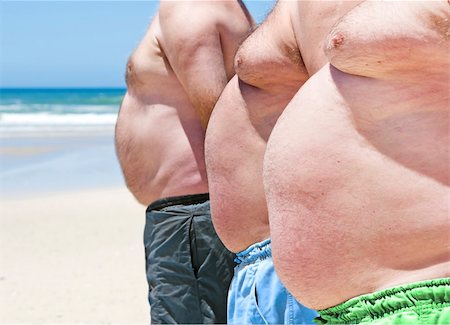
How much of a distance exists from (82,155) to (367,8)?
1139 cm

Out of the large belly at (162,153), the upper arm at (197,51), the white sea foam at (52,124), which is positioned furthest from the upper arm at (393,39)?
the white sea foam at (52,124)

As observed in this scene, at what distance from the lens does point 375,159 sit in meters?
1.44

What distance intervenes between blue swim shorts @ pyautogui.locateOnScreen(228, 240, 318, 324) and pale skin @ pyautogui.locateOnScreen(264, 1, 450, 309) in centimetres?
43

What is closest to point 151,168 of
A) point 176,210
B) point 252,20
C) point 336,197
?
point 176,210

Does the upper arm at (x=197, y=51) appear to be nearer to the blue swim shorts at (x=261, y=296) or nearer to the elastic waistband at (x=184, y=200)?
the elastic waistband at (x=184, y=200)

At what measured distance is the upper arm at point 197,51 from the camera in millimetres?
2449

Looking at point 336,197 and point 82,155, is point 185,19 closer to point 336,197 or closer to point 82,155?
point 336,197

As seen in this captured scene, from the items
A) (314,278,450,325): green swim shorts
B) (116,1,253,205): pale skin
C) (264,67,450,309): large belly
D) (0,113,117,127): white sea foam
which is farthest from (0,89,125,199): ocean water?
(314,278,450,325): green swim shorts

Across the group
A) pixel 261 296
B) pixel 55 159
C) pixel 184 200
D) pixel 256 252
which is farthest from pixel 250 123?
pixel 55 159

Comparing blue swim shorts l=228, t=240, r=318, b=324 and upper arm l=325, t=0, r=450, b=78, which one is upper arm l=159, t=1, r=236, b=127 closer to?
blue swim shorts l=228, t=240, r=318, b=324

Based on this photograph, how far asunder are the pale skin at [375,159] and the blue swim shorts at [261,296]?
429mm

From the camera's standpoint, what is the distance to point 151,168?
267 cm

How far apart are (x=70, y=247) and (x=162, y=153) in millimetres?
3884

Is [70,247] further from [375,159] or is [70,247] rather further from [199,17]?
[375,159]
